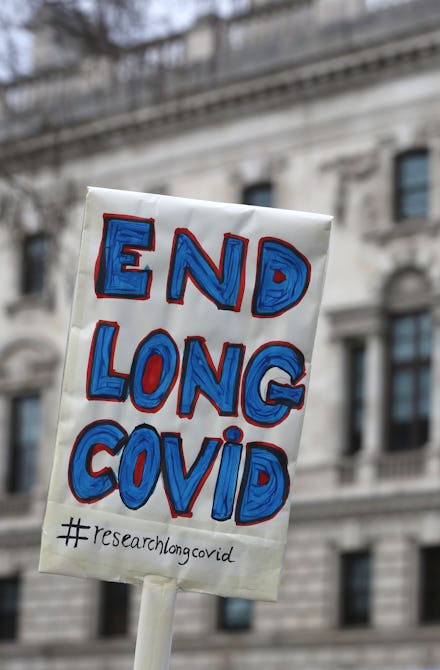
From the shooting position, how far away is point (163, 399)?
27.5 ft

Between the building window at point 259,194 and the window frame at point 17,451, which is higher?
the building window at point 259,194

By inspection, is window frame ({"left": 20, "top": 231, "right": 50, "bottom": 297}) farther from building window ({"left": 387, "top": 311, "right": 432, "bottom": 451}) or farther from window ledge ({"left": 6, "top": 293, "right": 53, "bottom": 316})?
building window ({"left": 387, "top": 311, "right": 432, "bottom": 451})

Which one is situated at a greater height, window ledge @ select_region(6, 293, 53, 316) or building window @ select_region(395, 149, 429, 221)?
building window @ select_region(395, 149, 429, 221)

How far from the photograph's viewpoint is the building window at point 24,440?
39625 mm

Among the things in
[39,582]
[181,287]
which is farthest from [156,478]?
[39,582]

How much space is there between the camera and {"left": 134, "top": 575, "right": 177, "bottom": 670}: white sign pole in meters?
8.24

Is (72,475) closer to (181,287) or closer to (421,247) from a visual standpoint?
(181,287)

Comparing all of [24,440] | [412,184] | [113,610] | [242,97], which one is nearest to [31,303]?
[24,440]

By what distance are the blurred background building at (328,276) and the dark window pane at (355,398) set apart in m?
0.03

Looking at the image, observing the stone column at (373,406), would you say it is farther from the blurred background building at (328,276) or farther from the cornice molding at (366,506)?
the cornice molding at (366,506)

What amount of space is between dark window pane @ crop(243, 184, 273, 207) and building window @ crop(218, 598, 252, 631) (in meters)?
6.89

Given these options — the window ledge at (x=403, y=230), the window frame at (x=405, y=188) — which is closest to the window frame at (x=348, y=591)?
the window ledge at (x=403, y=230)

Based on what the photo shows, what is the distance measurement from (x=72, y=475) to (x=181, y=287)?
863mm

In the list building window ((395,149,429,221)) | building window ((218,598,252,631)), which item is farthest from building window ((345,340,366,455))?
building window ((218,598,252,631))
